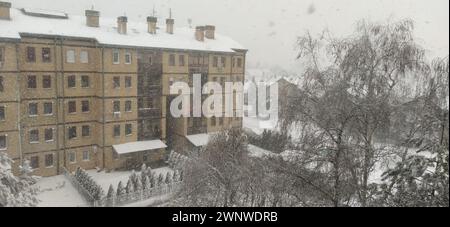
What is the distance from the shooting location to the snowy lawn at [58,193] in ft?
70.3

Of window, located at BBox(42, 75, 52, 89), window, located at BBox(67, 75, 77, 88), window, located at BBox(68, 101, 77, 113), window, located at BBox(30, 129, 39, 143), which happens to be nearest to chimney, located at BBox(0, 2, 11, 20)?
window, located at BBox(42, 75, 52, 89)

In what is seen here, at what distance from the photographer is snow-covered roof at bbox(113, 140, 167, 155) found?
91.6 ft

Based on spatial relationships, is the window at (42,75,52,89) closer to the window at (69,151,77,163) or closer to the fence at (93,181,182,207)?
the window at (69,151,77,163)

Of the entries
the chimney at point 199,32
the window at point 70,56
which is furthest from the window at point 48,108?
the chimney at point 199,32

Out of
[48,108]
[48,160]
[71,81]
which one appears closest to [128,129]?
[71,81]

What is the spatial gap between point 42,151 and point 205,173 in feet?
46.9

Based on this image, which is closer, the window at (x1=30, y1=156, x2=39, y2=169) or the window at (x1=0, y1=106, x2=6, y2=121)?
the window at (x1=0, y1=106, x2=6, y2=121)

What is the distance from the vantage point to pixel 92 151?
28453mm

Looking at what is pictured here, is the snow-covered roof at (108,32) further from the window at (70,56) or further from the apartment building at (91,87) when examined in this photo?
the window at (70,56)

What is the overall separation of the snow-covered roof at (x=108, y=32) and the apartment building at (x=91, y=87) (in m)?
0.08

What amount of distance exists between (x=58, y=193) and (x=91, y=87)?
8.46m

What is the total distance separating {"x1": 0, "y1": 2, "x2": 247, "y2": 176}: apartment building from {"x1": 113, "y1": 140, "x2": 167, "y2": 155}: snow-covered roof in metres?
0.08
